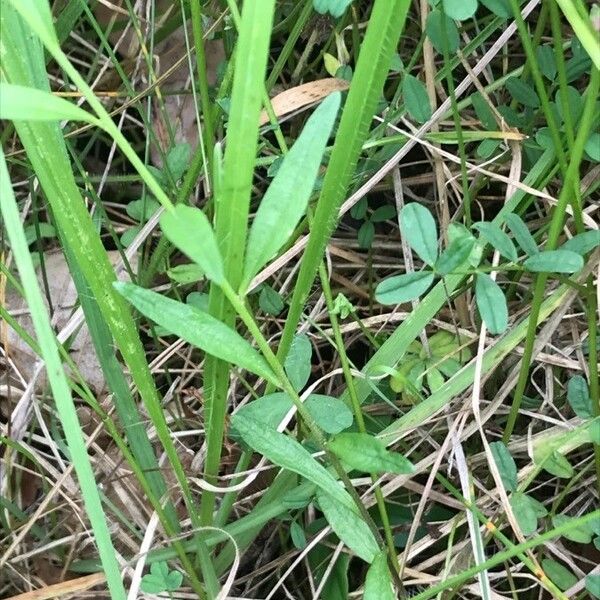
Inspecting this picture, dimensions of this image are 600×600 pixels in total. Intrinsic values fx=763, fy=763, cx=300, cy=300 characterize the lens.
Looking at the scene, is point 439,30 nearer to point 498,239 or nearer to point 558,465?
point 498,239

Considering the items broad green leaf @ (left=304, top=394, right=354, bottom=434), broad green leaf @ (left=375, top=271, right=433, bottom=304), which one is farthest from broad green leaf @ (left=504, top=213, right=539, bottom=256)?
broad green leaf @ (left=304, top=394, right=354, bottom=434)

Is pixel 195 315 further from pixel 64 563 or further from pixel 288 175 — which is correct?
pixel 64 563

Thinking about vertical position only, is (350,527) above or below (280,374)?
below

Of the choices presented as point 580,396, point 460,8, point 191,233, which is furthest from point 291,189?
point 580,396

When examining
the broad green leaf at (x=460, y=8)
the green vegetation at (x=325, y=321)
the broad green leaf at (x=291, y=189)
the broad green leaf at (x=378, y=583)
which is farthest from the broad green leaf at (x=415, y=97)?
the broad green leaf at (x=378, y=583)

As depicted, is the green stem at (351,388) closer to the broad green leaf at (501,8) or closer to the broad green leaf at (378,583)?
the broad green leaf at (378,583)

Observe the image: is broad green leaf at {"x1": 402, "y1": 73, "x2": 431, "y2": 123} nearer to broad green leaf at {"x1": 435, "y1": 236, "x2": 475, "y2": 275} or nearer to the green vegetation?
the green vegetation

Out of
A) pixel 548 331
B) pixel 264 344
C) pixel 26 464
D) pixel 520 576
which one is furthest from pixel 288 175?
pixel 26 464

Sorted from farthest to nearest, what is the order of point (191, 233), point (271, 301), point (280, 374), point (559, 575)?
1. point (271, 301)
2. point (559, 575)
3. point (280, 374)
4. point (191, 233)
